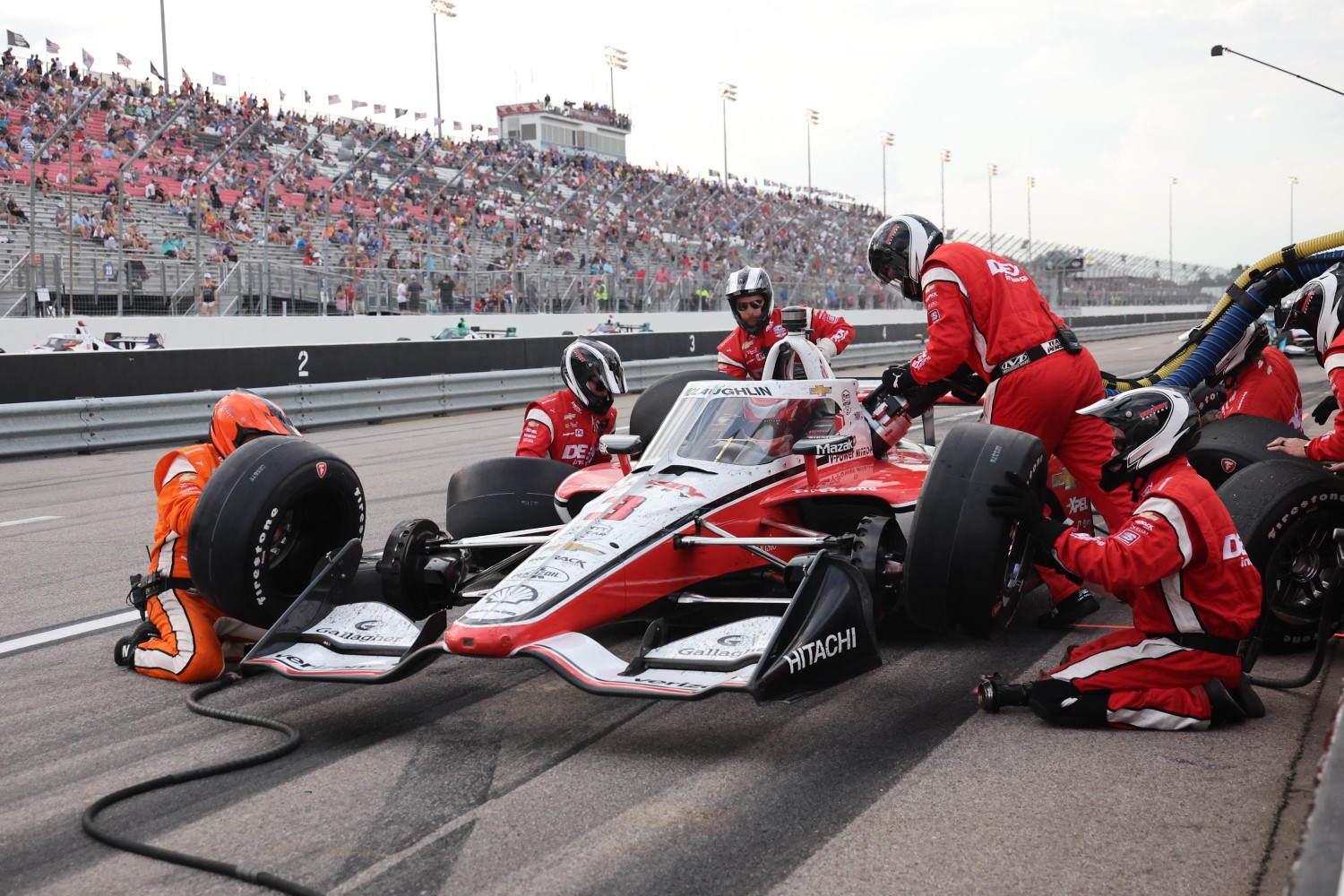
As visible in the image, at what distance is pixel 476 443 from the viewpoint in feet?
47.1

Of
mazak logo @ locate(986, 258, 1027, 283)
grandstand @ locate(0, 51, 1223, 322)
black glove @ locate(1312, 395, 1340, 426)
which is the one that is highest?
grandstand @ locate(0, 51, 1223, 322)

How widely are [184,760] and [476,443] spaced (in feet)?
33.0

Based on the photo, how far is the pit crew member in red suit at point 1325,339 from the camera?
18.1 feet

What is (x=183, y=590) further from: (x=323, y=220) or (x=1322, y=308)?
(x=323, y=220)

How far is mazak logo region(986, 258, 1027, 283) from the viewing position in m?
6.15

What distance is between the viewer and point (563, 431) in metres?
7.58

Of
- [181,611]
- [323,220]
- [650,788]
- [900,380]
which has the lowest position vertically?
[650,788]

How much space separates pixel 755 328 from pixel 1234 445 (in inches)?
149

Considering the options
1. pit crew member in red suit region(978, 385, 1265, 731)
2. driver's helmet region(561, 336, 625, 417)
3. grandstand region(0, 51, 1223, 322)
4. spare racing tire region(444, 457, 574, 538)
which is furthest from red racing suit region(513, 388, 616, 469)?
grandstand region(0, 51, 1223, 322)

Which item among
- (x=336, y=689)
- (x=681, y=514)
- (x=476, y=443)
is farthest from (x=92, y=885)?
(x=476, y=443)

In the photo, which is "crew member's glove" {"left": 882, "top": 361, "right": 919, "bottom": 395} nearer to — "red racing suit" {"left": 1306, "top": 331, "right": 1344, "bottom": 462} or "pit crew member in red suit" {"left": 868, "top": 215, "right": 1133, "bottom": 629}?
"pit crew member in red suit" {"left": 868, "top": 215, "right": 1133, "bottom": 629}

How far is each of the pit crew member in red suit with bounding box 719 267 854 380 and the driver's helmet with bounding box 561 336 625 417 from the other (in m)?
1.72

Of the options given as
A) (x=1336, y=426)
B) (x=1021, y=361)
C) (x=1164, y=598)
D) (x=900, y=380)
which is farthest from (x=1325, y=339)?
(x=1164, y=598)

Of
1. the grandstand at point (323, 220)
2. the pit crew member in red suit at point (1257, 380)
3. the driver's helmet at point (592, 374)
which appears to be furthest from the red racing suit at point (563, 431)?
the grandstand at point (323, 220)
